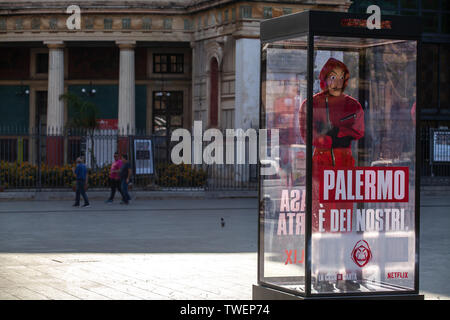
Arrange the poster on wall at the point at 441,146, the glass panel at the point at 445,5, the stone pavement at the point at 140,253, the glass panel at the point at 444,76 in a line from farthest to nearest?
1. the glass panel at the point at 445,5
2. the glass panel at the point at 444,76
3. the poster on wall at the point at 441,146
4. the stone pavement at the point at 140,253

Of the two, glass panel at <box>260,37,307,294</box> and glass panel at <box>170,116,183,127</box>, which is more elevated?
glass panel at <box>170,116,183,127</box>

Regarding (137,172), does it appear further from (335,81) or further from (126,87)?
(335,81)

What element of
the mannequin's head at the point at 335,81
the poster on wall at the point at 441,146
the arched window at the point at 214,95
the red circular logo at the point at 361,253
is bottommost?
the red circular logo at the point at 361,253

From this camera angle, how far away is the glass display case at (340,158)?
26.4 ft

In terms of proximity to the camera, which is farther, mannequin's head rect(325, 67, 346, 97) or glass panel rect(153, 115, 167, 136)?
glass panel rect(153, 115, 167, 136)

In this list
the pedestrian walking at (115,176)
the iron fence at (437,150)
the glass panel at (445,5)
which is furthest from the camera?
the glass panel at (445,5)

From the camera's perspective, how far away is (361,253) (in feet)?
27.1

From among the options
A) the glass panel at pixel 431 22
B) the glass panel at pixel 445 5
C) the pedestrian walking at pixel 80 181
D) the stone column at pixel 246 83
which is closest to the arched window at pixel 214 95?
the stone column at pixel 246 83

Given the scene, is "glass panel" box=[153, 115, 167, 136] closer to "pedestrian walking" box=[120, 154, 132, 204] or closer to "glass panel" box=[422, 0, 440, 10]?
"glass panel" box=[422, 0, 440, 10]

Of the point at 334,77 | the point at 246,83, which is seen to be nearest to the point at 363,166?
the point at 334,77

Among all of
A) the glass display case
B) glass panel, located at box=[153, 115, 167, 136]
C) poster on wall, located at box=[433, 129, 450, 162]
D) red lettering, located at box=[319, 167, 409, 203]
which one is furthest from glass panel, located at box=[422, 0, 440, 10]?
red lettering, located at box=[319, 167, 409, 203]

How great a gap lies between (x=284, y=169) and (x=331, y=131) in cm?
57

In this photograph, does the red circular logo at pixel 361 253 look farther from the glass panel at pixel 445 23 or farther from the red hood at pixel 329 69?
the glass panel at pixel 445 23

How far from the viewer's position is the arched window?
124ft
